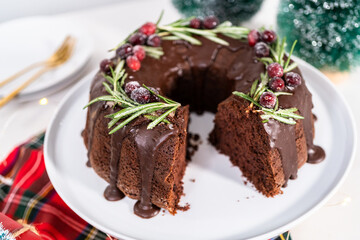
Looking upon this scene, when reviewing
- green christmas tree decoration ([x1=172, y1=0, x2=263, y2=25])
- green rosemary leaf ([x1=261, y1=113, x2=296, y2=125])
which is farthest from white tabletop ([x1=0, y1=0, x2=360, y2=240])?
green rosemary leaf ([x1=261, y1=113, x2=296, y2=125])

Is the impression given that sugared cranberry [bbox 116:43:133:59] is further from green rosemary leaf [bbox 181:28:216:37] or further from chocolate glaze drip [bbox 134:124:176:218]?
chocolate glaze drip [bbox 134:124:176:218]

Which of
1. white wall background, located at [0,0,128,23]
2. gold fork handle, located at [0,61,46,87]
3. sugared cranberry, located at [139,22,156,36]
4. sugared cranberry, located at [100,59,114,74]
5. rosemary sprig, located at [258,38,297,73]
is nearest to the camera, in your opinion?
rosemary sprig, located at [258,38,297,73]

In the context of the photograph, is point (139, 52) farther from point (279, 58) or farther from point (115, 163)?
point (279, 58)

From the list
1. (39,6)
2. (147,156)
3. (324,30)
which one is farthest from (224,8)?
(39,6)

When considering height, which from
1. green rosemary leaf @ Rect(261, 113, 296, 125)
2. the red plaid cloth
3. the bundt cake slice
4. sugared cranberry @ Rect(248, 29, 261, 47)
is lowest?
the red plaid cloth

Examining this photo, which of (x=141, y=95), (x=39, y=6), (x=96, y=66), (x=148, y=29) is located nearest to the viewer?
(x=141, y=95)

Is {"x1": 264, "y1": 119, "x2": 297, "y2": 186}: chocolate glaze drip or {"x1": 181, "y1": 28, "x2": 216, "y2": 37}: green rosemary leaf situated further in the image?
{"x1": 181, "y1": 28, "x2": 216, "y2": 37}: green rosemary leaf
